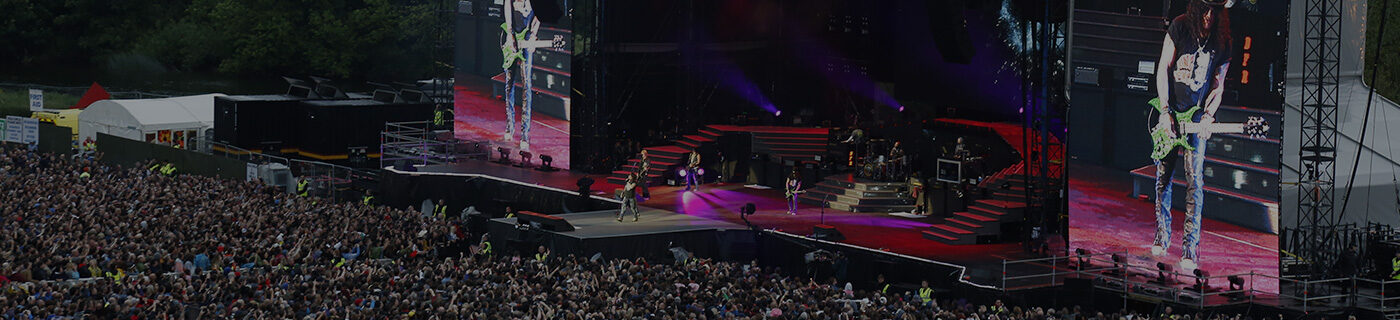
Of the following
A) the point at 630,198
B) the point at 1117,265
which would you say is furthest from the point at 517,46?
the point at 1117,265

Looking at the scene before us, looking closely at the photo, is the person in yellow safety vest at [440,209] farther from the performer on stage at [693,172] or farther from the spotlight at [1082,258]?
the spotlight at [1082,258]

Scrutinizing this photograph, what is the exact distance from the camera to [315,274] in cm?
3031

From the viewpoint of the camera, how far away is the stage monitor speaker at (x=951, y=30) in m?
42.9

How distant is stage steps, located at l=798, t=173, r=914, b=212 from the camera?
41.4m

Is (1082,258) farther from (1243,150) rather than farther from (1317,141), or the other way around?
(1317,141)

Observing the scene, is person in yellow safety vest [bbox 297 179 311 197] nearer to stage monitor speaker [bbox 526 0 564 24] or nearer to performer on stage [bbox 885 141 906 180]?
stage monitor speaker [bbox 526 0 564 24]

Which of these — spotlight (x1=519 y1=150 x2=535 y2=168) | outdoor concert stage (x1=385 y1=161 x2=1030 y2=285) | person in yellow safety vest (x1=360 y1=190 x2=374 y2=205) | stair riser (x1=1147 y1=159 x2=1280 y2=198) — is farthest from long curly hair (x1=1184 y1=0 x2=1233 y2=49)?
person in yellow safety vest (x1=360 y1=190 x2=374 y2=205)

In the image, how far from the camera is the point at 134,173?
146 ft

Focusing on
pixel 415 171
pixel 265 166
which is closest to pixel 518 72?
pixel 415 171

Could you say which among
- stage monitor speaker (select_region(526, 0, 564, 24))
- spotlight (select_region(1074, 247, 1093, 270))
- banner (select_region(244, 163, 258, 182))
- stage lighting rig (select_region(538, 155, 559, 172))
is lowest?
spotlight (select_region(1074, 247, 1093, 270))

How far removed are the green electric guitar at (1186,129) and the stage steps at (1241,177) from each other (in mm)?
96

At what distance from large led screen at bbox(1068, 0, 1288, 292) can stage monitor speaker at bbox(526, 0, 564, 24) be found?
15.3 meters

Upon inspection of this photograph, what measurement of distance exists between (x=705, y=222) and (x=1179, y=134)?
10021 mm

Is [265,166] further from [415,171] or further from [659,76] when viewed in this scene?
[659,76]
